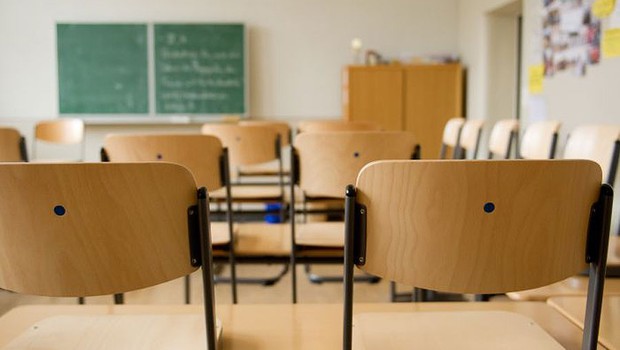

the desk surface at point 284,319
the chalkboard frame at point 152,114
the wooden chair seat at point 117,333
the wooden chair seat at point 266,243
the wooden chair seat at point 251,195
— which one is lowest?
the wooden chair seat at point 266,243

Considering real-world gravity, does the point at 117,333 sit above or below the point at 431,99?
below

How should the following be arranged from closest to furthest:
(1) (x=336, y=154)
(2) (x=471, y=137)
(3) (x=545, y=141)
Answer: (1) (x=336, y=154) → (3) (x=545, y=141) → (2) (x=471, y=137)

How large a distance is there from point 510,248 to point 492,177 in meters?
0.13

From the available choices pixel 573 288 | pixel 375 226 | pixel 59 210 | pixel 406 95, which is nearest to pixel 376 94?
pixel 406 95

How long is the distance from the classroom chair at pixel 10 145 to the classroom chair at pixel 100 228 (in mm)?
2476

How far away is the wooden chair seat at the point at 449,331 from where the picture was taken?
3.49 ft

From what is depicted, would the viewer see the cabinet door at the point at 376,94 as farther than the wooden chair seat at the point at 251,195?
Yes

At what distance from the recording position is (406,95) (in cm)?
627

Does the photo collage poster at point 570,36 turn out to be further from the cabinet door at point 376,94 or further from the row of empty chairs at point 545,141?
the cabinet door at point 376,94

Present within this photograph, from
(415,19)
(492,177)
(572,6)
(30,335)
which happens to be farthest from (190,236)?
(415,19)

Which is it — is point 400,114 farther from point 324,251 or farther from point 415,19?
point 324,251

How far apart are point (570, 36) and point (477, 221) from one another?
138 inches

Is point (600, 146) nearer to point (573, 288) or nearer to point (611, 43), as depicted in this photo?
point (573, 288)

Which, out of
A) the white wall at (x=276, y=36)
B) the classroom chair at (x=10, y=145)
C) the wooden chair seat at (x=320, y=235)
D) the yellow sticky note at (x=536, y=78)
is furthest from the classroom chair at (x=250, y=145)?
the white wall at (x=276, y=36)
